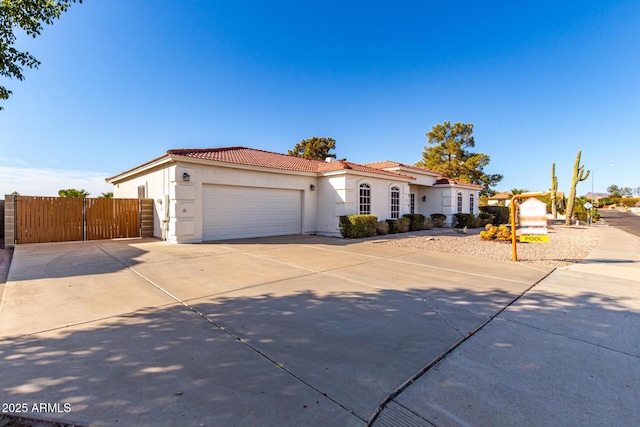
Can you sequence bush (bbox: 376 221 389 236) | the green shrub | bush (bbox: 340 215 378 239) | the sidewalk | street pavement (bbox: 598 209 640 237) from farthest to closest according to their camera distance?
street pavement (bbox: 598 209 640 237)
the green shrub
bush (bbox: 376 221 389 236)
bush (bbox: 340 215 378 239)
the sidewalk

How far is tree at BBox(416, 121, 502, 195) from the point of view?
3541cm

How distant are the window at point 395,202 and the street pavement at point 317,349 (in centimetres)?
1097

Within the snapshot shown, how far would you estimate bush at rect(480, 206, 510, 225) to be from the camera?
24.7 m

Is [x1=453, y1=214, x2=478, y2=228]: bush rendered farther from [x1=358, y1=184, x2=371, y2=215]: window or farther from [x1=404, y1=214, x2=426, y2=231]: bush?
[x1=358, y1=184, x2=371, y2=215]: window

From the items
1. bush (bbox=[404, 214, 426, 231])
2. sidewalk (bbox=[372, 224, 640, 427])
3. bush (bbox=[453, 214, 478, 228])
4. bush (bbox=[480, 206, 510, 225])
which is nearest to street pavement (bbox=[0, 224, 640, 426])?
sidewalk (bbox=[372, 224, 640, 427])

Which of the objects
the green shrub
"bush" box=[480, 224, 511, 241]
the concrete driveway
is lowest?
the concrete driveway

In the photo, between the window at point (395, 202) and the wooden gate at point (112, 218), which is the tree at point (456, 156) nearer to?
the window at point (395, 202)

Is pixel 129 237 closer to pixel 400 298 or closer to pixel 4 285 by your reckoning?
pixel 4 285

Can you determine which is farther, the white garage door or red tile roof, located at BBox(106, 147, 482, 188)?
the white garage door

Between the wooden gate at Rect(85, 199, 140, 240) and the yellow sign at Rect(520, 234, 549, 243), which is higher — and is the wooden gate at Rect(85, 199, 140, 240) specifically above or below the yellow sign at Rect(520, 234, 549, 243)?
above

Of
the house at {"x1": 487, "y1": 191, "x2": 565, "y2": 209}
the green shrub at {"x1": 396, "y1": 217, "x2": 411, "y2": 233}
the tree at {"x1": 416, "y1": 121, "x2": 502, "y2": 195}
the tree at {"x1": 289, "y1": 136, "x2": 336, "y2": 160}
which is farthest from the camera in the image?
the tree at {"x1": 289, "y1": 136, "x2": 336, "y2": 160}

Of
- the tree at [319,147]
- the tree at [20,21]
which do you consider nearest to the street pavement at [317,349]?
the tree at [20,21]

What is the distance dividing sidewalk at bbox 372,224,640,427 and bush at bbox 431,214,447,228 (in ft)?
53.0

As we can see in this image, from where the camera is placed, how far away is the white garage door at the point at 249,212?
12477 mm
